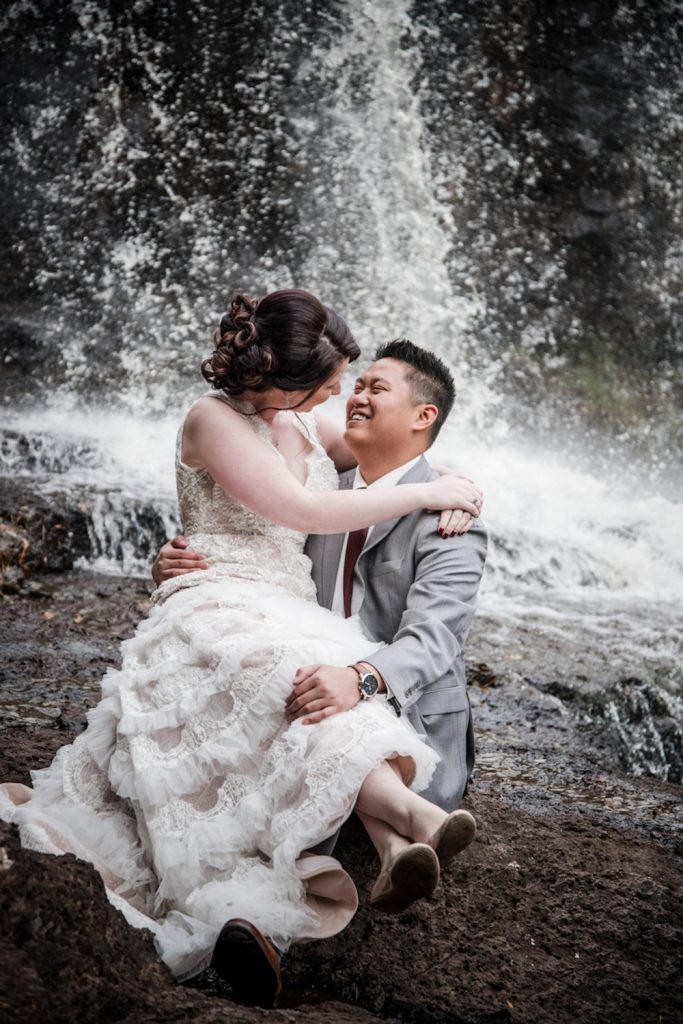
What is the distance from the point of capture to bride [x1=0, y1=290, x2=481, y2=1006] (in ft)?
7.84

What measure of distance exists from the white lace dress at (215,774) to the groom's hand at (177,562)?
61mm

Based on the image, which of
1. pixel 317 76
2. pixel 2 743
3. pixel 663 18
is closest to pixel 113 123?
pixel 317 76

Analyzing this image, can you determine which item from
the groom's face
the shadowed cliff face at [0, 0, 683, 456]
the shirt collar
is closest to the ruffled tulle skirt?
the shirt collar

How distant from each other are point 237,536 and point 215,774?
0.87 m

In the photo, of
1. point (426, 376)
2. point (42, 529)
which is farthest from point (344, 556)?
point (42, 529)

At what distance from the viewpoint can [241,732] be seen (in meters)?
2.58

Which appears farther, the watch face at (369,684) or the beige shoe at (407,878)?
the watch face at (369,684)

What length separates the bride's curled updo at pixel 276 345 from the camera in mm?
3131

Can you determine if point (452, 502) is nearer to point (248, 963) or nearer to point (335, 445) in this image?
point (335, 445)

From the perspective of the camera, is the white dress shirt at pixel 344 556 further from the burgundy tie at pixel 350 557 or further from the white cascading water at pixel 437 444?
the white cascading water at pixel 437 444

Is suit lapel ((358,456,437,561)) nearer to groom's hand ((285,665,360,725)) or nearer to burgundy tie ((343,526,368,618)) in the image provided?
burgundy tie ((343,526,368,618))

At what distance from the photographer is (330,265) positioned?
41.7 ft

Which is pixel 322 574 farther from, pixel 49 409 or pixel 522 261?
pixel 522 261

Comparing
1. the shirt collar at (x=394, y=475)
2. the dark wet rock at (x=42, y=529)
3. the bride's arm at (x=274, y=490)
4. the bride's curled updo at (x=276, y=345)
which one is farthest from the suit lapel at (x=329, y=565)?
the dark wet rock at (x=42, y=529)
